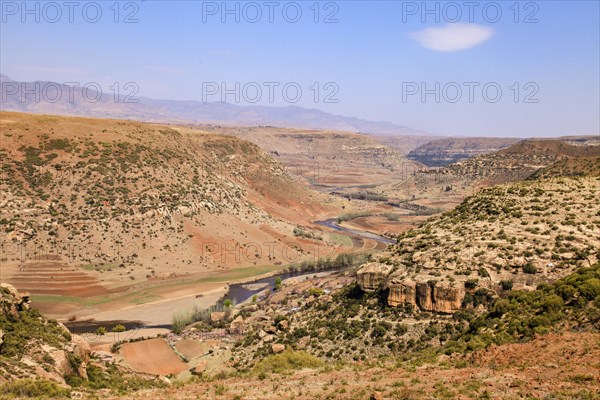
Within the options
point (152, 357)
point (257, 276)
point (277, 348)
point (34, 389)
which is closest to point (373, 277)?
point (277, 348)

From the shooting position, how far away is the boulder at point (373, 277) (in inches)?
1503

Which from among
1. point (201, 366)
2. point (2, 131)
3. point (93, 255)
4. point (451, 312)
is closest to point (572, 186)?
point (451, 312)

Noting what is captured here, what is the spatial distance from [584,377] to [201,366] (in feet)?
93.7

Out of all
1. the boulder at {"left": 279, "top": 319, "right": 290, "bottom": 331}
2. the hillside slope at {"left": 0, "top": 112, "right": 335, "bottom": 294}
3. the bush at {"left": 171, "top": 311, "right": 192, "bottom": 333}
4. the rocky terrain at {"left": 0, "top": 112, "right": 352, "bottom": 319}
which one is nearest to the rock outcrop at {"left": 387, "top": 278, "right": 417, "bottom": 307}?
the boulder at {"left": 279, "top": 319, "right": 290, "bottom": 331}

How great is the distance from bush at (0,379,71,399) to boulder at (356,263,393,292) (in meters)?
22.8

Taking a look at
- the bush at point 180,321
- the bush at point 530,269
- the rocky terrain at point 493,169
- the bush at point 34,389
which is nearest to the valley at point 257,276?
the bush at point 530,269

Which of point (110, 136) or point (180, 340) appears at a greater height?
point (110, 136)

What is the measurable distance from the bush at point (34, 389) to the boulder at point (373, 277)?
75.0 ft

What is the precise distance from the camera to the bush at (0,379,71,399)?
20.9 metres

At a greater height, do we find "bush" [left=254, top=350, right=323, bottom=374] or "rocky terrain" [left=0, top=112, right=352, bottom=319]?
"rocky terrain" [left=0, top=112, right=352, bottom=319]

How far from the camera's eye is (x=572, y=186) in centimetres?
4406

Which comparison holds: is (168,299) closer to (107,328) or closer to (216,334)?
(107,328)

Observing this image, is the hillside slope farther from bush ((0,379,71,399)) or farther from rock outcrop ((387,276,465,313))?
rock outcrop ((387,276,465,313))

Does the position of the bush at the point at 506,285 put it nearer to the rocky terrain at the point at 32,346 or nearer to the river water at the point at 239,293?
the rocky terrain at the point at 32,346
